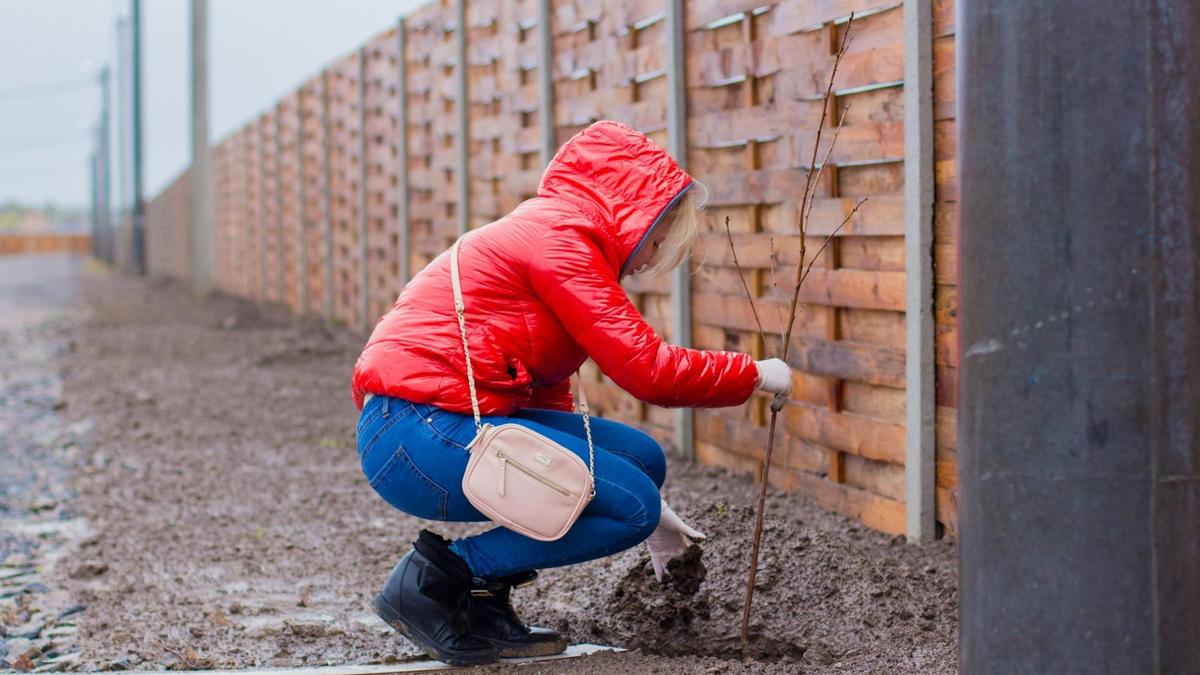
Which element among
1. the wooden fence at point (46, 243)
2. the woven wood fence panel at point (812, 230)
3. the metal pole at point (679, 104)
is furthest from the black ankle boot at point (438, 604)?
the wooden fence at point (46, 243)

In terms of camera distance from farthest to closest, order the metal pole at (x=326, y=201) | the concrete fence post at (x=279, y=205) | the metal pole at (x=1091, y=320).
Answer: the concrete fence post at (x=279, y=205) → the metal pole at (x=326, y=201) → the metal pole at (x=1091, y=320)

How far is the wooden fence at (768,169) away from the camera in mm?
4121

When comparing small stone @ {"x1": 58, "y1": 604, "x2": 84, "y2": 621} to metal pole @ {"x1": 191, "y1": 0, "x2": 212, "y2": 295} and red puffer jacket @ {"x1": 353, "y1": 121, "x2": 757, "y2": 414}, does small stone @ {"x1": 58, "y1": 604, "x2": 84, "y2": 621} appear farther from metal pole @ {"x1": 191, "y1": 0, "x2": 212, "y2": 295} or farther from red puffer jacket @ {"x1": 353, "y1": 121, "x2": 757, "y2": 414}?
metal pole @ {"x1": 191, "y1": 0, "x2": 212, "y2": 295}

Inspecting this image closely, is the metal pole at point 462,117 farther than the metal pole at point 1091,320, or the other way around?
the metal pole at point 462,117

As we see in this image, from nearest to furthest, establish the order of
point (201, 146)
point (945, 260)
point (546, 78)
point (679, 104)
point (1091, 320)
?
point (1091, 320), point (945, 260), point (679, 104), point (546, 78), point (201, 146)

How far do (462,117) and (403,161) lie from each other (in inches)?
67.3

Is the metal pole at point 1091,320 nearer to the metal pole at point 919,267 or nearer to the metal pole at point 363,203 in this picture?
the metal pole at point 919,267

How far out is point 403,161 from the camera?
10648 mm

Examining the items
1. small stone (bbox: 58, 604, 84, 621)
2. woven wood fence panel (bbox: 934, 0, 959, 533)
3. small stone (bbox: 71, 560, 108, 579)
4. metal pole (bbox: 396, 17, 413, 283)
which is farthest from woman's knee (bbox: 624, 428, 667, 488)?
metal pole (bbox: 396, 17, 413, 283)

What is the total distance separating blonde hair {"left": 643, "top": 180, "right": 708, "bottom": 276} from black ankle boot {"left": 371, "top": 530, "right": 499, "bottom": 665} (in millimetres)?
910

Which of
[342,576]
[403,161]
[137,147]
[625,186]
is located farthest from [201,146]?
[137,147]

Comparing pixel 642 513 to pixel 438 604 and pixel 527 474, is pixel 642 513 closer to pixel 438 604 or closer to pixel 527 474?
pixel 527 474

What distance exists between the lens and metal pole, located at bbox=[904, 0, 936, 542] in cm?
397

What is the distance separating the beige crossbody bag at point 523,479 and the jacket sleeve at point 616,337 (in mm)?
239
